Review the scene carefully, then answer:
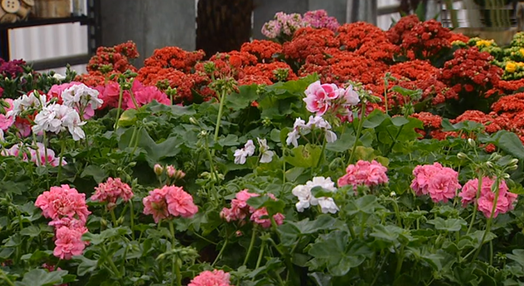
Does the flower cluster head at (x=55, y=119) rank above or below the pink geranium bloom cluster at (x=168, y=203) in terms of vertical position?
above

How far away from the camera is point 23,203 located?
1885mm

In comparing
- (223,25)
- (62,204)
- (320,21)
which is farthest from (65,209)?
(223,25)

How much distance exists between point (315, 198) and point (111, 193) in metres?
0.37

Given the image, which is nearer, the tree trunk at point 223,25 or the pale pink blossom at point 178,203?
the pale pink blossom at point 178,203

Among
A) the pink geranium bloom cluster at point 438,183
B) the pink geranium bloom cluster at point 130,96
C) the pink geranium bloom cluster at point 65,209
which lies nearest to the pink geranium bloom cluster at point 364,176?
the pink geranium bloom cluster at point 438,183

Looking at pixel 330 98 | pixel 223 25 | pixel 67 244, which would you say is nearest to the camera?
pixel 67 244

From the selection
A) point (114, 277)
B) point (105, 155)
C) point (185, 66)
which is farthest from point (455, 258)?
point (185, 66)

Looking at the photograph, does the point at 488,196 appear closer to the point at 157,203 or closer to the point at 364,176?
the point at 364,176

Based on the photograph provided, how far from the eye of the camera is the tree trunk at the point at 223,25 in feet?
22.9

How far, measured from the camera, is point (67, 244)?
4.97 feet

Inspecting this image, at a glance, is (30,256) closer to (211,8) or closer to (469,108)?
(469,108)

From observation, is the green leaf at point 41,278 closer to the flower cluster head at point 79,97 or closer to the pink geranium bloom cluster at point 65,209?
the pink geranium bloom cluster at point 65,209

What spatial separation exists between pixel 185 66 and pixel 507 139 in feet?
6.55

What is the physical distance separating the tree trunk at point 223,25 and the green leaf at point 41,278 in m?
5.55
